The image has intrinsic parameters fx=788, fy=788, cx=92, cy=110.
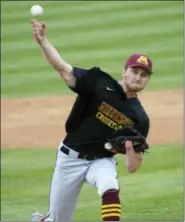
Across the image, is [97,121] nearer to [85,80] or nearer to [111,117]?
[111,117]

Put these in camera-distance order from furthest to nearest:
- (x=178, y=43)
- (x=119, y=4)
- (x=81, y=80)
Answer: (x=119, y=4)
(x=178, y=43)
(x=81, y=80)

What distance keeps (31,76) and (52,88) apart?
1123mm

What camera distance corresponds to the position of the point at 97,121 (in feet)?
23.0

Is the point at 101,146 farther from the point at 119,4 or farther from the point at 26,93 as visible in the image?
the point at 119,4

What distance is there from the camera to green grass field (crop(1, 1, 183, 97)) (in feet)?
56.3

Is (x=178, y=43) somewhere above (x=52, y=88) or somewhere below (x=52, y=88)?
above

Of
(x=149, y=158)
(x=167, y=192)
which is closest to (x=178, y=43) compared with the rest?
(x=149, y=158)

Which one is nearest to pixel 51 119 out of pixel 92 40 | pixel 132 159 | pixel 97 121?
pixel 92 40

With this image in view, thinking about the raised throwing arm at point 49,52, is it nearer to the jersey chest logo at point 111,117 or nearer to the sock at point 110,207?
the jersey chest logo at point 111,117

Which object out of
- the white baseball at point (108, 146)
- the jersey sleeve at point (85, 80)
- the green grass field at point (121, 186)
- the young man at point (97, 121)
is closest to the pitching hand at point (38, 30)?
the young man at point (97, 121)

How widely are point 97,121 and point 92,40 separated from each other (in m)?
13.6

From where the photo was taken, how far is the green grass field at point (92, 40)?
17.2 metres

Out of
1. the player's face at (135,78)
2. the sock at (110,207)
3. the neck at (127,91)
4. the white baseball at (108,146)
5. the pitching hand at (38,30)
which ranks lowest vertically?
the sock at (110,207)

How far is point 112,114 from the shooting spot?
695cm
